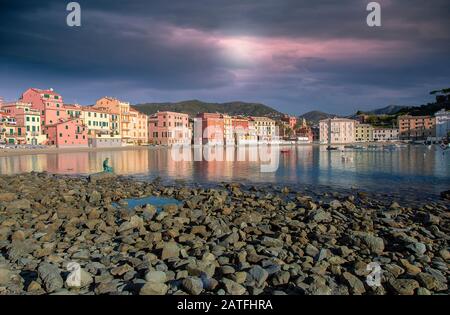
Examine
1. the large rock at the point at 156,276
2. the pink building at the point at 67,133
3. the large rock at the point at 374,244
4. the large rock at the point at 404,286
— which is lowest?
the large rock at the point at 404,286

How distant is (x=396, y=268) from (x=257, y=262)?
3.31 meters

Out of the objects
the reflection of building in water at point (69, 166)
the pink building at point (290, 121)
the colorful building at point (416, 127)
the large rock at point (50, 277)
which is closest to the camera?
the large rock at point (50, 277)

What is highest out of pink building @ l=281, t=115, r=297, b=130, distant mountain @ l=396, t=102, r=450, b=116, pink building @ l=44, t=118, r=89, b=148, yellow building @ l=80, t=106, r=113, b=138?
distant mountain @ l=396, t=102, r=450, b=116

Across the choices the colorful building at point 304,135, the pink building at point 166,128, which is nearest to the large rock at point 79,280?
the pink building at point 166,128

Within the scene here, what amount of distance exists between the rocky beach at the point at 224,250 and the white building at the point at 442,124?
6360 inches

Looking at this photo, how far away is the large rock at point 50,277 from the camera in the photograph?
688 centimetres

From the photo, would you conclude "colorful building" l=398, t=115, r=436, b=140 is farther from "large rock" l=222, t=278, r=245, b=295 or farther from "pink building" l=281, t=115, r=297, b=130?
"large rock" l=222, t=278, r=245, b=295

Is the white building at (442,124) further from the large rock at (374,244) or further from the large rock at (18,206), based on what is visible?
the large rock at (18,206)

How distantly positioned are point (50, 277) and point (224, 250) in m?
4.32

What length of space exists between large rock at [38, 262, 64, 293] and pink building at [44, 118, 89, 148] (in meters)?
81.6

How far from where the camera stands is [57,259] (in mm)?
8539

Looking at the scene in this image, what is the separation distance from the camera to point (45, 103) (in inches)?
3238

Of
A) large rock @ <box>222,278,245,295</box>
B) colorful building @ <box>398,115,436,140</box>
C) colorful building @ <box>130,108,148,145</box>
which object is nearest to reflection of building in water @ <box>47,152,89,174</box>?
large rock @ <box>222,278,245,295</box>

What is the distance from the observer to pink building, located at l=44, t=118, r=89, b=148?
266 ft
